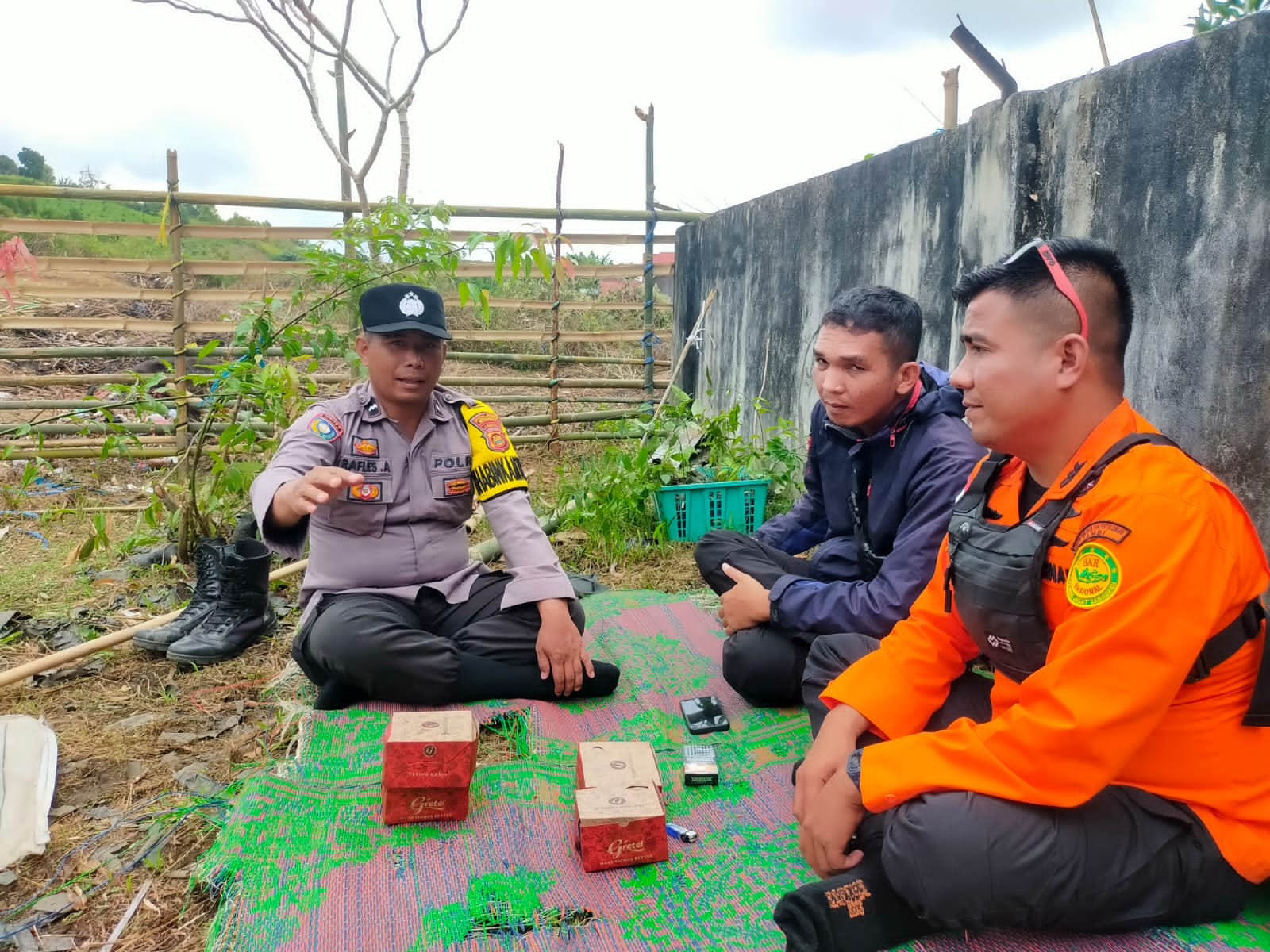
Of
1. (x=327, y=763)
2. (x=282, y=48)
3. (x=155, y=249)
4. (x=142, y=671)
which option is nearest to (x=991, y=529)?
(x=327, y=763)

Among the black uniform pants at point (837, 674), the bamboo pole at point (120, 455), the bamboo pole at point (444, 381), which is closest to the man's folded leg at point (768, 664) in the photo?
the black uniform pants at point (837, 674)

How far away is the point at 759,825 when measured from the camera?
202 cm

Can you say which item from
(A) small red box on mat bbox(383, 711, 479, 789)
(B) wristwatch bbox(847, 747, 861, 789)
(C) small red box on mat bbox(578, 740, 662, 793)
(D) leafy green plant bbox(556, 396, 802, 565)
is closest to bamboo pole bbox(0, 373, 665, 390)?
(D) leafy green plant bbox(556, 396, 802, 565)

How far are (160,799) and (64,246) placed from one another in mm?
8984

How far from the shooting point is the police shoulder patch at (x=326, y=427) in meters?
2.69

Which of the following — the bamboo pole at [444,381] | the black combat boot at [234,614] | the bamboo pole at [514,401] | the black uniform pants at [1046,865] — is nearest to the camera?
the black uniform pants at [1046,865]

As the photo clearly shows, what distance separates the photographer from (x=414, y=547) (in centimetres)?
279

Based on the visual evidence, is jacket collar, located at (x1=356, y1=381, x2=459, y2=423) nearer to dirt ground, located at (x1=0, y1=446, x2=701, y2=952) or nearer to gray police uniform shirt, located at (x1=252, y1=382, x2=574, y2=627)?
gray police uniform shirt, located at (x1=252, y1=382, x2=574, y2=627)

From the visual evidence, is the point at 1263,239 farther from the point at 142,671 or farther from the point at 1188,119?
the point at 142,671

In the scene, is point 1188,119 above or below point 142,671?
above

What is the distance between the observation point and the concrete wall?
2227mm

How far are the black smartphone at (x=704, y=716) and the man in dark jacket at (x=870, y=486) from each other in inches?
5.5

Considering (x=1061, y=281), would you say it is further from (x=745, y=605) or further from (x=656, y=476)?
(x=656, y=476)

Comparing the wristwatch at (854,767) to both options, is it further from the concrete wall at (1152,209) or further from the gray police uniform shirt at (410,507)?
the concrete wall at (1152,209)
